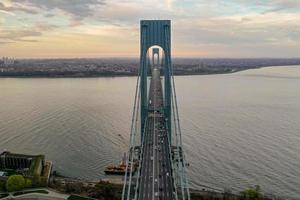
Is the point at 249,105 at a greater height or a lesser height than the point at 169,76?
lesser

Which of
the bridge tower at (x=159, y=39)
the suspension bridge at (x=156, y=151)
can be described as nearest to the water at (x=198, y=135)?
the suspension bridge at (x=156, y=151)

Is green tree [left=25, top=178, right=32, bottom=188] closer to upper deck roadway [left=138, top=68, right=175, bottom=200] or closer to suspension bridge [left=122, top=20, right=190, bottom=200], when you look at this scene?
suspension bridge [left=122, top=20, right=190, bottom=200]

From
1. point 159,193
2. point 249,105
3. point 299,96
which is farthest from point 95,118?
point 299,96

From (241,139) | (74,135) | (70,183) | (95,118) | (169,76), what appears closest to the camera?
(70,183)

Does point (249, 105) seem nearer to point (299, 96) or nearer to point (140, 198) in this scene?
point (299, 96)

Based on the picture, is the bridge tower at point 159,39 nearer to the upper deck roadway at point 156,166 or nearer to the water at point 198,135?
the upper deck roadway at point 156,166

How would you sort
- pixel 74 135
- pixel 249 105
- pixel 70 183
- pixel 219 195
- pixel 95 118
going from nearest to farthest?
pixel 219 195 < pixel 70 183 < pixel 74 135 < pixel 95 118 < pixel 249 105

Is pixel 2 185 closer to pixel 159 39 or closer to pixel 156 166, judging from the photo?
pixel 156 166

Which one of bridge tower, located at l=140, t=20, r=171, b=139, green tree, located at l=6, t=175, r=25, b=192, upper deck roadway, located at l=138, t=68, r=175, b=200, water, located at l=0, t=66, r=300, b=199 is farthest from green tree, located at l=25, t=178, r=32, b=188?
bridge tower, located at l=140, t=20, r=171, b=139

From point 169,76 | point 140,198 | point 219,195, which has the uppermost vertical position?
point 169,76
